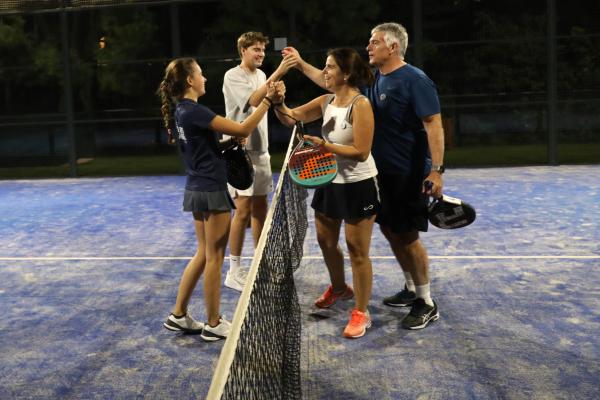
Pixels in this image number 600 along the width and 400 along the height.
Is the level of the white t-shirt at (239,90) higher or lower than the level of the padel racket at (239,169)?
higher

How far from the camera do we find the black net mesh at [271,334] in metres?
3.01

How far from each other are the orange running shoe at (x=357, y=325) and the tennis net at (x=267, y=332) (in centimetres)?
33

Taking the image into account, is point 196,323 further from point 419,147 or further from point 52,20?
point 52,20

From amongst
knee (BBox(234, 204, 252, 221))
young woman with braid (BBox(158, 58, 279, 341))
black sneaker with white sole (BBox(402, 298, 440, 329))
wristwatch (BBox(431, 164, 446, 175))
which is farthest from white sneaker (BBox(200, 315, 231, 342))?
wristwatch (BBox(431, 164, 446, 175))

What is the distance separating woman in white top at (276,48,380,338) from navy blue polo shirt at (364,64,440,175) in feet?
0.40

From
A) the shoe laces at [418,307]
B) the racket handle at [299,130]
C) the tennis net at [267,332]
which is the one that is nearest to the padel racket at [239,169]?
the tennis net at [267,332]

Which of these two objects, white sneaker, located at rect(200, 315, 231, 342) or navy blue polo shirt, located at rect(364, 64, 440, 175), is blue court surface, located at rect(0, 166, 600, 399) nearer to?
white sneaker, located at rect(200, 315, 231, 342)

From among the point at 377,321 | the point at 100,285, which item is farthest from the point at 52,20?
the point at 377,321

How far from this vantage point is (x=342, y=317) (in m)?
4.80

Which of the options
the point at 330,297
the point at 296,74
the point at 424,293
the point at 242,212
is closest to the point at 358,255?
the point at 424,293

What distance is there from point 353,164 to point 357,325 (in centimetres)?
102

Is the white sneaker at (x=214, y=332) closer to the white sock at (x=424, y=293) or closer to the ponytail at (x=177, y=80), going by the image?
the white sock at (x=424, y=293)

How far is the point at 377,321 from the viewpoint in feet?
15.5

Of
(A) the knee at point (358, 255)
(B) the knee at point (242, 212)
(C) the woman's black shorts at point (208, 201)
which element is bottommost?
(A) the knee at point (358, 255)
